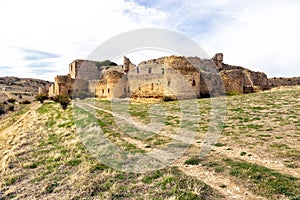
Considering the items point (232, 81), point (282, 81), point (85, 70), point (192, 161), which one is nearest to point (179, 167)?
point (192, 161)

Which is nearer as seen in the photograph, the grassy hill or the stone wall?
the grassy hill

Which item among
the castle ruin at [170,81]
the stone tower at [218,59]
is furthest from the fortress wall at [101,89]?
the stone tower at [218,59]

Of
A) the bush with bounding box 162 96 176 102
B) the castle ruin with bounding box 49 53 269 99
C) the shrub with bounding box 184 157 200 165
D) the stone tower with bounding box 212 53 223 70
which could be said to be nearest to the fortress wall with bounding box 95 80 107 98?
the castle ruin with bounding box 49 53 269 99

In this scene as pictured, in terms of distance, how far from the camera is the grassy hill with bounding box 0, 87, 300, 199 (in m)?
6.66

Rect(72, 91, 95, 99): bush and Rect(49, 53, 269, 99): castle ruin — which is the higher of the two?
Rect(49, 53, 269, 99): castle ruin

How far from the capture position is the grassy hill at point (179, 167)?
21.9 ft

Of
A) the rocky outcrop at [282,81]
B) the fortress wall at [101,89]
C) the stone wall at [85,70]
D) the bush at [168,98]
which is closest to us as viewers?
the bush at [168,98]

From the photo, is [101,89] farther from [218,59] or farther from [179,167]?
[179,167]

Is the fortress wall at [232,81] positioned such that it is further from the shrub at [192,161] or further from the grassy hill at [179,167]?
the shrub at [192,161]

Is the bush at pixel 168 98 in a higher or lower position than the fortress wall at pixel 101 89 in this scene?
lower

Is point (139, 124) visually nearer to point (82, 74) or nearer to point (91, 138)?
point (91, 138)

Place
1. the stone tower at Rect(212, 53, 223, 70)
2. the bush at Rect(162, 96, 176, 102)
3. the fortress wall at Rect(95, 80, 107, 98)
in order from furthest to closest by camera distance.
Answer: the stone tower at Rect(212, 53, 223, 70) < the fortress wall at Rect(95, 80, 107, 98) < the bush at Rect(162, 96, 176, 102)

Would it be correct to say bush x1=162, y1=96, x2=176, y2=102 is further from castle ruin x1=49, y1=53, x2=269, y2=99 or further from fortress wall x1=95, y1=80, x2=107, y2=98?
fortress wall x1=95, y1=80, x2=107, y2=98

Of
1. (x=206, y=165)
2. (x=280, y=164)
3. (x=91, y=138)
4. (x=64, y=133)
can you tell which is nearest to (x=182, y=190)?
(x=206, y=165)
